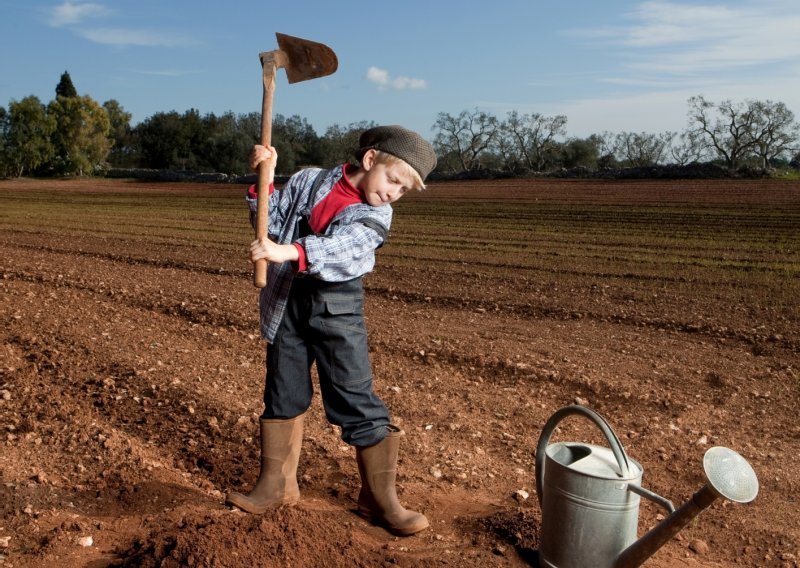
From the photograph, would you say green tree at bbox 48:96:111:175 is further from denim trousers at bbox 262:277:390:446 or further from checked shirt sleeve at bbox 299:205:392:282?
checked shirt sleeve at bbox 299:205:392:282

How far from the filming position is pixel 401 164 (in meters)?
2.89

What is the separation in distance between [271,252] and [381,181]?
20.9 inches

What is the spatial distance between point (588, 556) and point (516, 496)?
99 cm

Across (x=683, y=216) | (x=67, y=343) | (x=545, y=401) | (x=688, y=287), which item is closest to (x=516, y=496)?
(x=545, y=401)

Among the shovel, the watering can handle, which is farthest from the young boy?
the watering can handle

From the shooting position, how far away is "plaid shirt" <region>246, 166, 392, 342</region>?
2758mm

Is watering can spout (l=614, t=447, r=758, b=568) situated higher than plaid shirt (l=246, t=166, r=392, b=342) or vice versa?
plaid shirt (l=246, t=166, r=392, b=342)

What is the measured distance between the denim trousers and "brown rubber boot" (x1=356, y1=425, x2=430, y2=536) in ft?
0.16

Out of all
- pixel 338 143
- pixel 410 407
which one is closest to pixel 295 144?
pixel 338 143

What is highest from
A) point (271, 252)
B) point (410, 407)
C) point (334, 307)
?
point (271, 252)

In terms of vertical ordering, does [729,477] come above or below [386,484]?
above

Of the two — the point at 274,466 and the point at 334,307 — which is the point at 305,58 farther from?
the point at 274,466

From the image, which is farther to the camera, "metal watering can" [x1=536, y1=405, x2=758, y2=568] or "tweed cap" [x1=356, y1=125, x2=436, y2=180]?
"tweed cap" [x1=356, y1=125, x2=436, y2=180]

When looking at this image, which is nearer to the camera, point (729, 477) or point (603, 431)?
point (729, 477)
